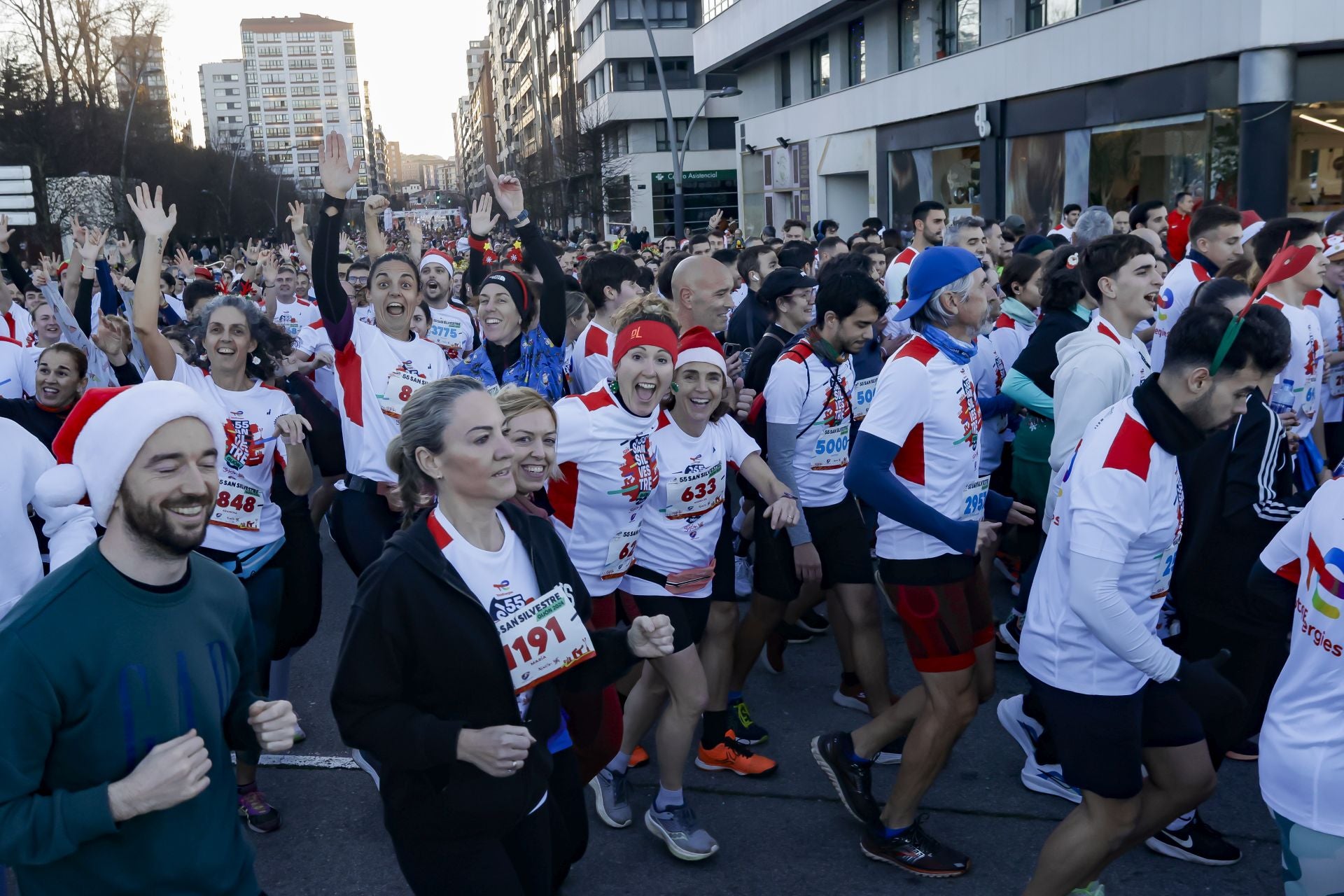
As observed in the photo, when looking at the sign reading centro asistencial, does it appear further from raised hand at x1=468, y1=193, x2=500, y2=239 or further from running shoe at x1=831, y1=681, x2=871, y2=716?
running shoe at x1=831, y1=681, x2=871, y2=716

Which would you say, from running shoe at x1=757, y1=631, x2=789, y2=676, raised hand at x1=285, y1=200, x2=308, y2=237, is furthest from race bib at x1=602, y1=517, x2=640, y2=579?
raised hand at x1=285, y1=200, x2=308, y2=237

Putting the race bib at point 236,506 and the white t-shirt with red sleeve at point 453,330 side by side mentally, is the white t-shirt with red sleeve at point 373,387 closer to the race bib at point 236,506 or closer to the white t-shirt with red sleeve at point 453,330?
the race bib at point 236,506

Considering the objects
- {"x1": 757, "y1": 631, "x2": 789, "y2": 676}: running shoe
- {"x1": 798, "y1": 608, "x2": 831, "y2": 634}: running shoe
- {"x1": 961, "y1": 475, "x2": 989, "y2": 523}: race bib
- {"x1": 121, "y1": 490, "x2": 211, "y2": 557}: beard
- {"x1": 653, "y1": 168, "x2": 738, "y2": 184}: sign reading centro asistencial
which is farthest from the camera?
{"x1": 653, "y1": 168, "x2": 738, "y2": 184}: sign reading centro asistencial

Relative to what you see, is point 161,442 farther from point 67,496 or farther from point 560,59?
point 560,59

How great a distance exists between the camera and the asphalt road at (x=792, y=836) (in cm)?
399

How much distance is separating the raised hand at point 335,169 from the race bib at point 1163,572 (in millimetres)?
4052

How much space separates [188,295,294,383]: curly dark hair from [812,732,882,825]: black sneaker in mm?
2886

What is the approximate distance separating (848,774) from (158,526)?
9.32 ft

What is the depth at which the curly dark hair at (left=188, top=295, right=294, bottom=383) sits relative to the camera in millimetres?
4949

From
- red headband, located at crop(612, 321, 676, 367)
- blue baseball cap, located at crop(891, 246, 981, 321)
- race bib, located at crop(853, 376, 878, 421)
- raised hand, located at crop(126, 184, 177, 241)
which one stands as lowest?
race bib, located at crop(853, 376, 878, 421)

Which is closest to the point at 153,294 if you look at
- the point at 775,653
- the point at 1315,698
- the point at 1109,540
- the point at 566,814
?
the point at 566,814

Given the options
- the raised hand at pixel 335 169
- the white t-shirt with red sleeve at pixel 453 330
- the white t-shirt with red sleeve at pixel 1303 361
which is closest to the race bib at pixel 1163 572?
the white t-shirt with red sleeve at pixel 1303 361

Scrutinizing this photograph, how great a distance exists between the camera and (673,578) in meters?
4.34

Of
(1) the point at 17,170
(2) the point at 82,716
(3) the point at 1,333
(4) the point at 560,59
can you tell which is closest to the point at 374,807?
(2) the point at 82,716
